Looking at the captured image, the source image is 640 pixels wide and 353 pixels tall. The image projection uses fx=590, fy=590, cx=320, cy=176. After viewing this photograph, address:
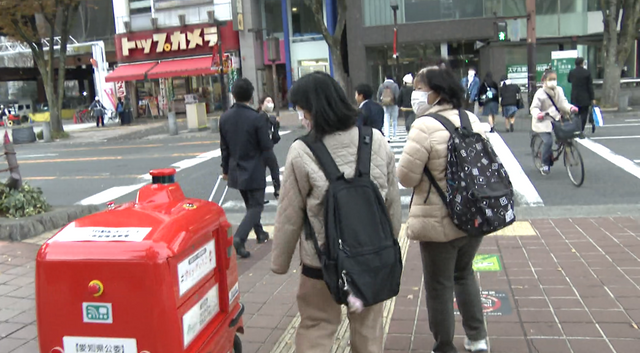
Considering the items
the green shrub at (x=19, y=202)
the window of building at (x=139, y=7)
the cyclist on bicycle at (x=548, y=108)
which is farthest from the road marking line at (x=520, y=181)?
the window of building at (x=139, y=7)

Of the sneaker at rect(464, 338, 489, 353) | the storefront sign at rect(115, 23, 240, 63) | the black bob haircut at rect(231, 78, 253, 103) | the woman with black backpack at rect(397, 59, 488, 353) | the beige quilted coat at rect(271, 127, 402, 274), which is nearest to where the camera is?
the beige quilted coat at rect(271, 127, 402, 274)

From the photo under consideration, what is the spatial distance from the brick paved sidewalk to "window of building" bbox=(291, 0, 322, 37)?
2754 centimetres

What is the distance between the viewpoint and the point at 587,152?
11898 mm

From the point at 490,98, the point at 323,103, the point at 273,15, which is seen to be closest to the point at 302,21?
the point at 273,15

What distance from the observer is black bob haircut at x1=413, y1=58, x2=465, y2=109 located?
3.36 m

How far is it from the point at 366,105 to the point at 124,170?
23.4 ft

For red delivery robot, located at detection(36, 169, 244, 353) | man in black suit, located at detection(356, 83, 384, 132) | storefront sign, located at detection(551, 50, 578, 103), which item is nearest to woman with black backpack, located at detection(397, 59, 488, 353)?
red delivery robot, located at detection(36, 169, 244, 353)

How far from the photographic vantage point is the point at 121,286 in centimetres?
254

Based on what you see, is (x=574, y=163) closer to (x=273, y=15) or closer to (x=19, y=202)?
(x=19, y=202)

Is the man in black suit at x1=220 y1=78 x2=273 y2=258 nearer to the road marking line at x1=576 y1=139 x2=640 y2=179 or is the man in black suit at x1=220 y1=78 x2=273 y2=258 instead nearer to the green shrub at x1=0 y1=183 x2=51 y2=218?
the green shrub at x1=0 y1=183 x2=51 y2=218

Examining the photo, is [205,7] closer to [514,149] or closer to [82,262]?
[514,149]

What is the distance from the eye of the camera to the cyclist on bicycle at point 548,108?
884 centimetres

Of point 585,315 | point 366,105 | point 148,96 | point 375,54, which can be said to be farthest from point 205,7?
point 585,315

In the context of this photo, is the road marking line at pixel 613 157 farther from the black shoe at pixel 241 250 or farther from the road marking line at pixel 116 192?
the road marking line at pixel 116 192
